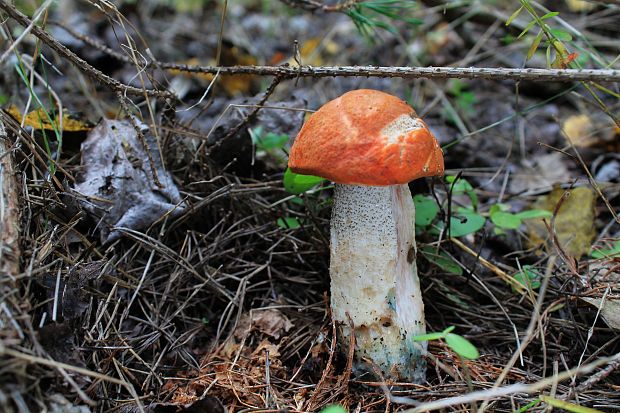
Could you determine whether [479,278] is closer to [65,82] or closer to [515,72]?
[515,72]

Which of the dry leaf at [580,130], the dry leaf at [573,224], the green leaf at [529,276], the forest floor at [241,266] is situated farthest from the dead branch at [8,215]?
the dry leaf at [580,130]

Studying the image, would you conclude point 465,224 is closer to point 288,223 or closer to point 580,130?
point 288,223

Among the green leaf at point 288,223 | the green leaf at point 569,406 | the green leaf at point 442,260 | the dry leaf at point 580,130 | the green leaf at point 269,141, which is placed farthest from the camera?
the dry leaf at point 580,130

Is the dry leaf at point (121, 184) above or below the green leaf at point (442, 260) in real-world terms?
above

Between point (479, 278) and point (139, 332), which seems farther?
point (479, 278)

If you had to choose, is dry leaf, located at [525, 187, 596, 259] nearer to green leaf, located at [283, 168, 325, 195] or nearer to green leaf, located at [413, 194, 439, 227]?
green leaf, located at [413, 194, 439, 227]

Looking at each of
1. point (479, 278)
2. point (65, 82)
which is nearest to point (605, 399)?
point (479, 278)

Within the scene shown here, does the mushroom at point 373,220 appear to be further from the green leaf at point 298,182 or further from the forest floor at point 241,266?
the green leaf at point 298,182

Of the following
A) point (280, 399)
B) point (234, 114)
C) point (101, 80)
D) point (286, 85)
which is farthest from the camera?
point (286, 85)
